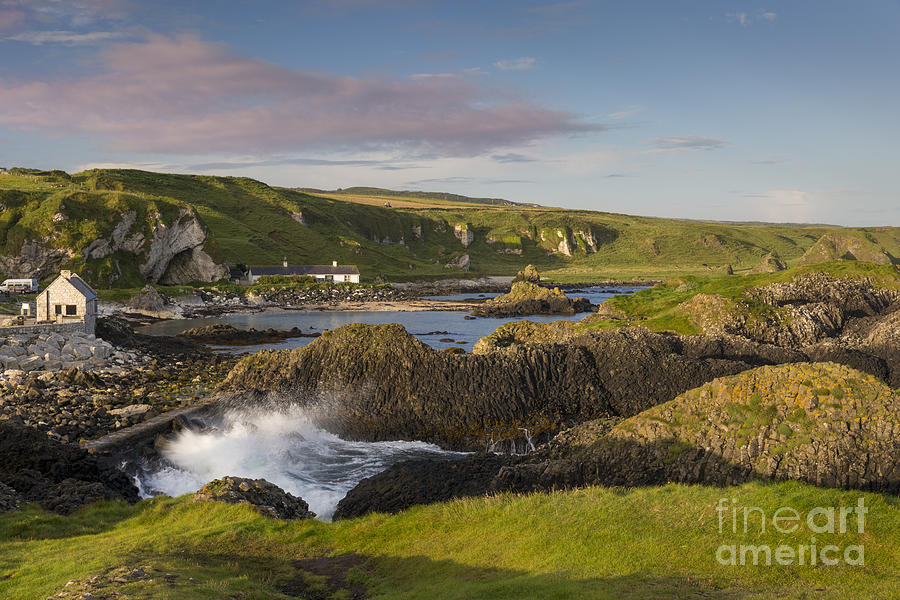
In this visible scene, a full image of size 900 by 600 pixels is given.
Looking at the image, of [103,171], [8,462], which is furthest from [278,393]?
[103,171]

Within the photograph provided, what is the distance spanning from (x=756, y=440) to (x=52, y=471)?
21506mm

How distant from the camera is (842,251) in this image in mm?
114750

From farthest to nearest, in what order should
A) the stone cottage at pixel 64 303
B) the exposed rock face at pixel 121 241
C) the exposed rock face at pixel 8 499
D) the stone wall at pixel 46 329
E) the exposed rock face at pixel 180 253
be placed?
the exposed rock face at pixel 180 253 → the exposed rock face at pixel 121 241 → the stone cottage at pixel 64 303 → the stone wall at pixel 46 329 → the exposed rock face at pixel 8 499

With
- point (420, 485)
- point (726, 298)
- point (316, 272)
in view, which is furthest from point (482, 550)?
point (316, 272)

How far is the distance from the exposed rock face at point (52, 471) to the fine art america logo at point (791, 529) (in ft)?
56.2

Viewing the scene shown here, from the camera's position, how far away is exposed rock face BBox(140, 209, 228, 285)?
11925 centimetres

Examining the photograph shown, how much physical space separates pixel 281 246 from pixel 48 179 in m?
59.7

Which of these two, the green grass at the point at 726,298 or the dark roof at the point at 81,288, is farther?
the dark roof at the point at 81,288

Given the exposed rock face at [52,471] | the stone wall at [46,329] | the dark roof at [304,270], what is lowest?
the exposed rock face at [52,471]

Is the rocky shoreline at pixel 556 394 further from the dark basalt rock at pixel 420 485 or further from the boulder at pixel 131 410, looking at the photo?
the boulder at pixel 131 410

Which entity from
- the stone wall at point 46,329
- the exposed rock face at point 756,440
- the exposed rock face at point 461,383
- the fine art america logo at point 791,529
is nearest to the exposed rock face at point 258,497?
the exposed rock face at point 756,440

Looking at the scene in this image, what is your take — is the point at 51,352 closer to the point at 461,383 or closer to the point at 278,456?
the point at 278,456

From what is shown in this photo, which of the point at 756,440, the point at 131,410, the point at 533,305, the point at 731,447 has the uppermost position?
the point at 756,440

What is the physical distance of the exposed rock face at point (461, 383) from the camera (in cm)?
2675
